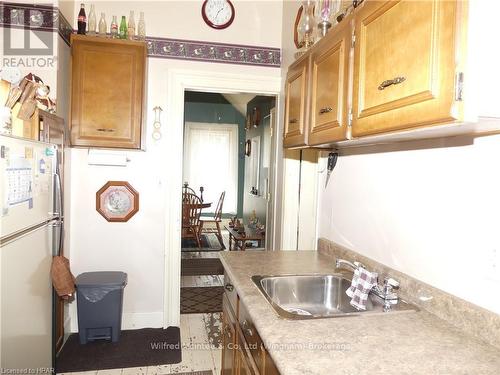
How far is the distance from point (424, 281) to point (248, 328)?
2.36 feet

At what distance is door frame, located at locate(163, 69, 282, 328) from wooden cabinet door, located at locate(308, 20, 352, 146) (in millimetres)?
1268

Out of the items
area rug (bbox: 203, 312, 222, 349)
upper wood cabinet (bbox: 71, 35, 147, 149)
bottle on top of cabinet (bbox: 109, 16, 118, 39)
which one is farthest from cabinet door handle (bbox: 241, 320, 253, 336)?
bottle on top of cabinet (bbox: 109, 16, 118, 39)

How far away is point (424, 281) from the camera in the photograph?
1.38 metres

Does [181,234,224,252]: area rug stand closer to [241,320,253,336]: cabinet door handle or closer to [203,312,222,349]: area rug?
[203,312,222,349]: area rug

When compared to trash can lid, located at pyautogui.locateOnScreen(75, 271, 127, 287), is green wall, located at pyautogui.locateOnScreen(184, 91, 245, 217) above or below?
above

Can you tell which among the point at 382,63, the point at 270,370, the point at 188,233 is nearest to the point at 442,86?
the point at 382,63

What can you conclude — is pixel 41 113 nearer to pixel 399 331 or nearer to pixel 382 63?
pixel 382 63

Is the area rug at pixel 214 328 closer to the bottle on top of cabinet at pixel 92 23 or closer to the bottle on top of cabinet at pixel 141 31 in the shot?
the bottle on top of cabinet at pixel 141 31

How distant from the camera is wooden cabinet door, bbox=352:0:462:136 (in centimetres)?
84

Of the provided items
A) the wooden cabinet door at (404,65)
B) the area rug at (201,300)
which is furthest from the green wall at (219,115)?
the wooden cabinet door at (404,65)

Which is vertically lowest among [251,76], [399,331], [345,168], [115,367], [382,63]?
[115,367]

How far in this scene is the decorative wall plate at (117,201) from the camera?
2873mm

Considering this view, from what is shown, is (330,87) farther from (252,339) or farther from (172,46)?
(172,46)

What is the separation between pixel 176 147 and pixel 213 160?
430 centimetres
